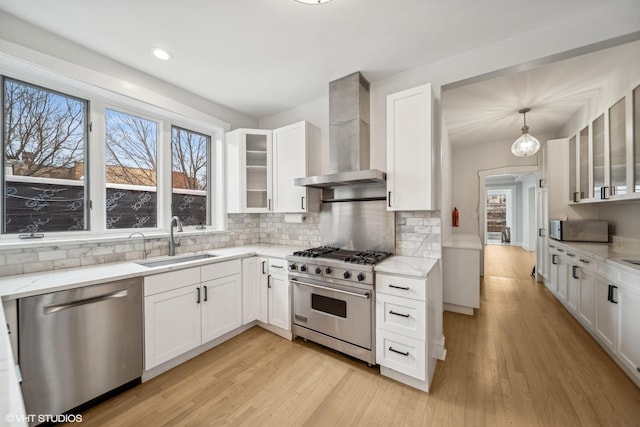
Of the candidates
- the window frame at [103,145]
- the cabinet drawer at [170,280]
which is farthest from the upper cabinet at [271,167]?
the cabinet drawer at [170,280]

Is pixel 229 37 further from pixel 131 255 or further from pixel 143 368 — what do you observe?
pixel 143 368

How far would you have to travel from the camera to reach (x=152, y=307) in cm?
204

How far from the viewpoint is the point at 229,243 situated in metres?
3.38

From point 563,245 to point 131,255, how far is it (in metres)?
5.22

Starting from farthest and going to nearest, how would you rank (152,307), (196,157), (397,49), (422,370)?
(196,157)
(397,49)
(152,307)
(422,370)

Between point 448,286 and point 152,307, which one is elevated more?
point 152,307

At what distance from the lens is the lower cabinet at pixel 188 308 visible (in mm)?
2041

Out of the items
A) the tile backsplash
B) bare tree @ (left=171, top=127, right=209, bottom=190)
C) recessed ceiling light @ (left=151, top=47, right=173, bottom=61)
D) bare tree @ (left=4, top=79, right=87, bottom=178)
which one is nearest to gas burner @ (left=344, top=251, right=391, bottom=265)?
the tile backsplash

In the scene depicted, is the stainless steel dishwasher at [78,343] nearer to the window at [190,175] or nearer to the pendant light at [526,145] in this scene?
the window at [190,175]

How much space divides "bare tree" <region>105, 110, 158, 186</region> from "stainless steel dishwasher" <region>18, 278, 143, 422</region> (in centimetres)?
127

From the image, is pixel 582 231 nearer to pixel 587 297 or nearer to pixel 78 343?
pixel 587 297

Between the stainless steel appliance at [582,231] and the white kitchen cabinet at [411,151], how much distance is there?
2556 mm

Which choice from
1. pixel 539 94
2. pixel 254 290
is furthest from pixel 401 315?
pixel 539 94

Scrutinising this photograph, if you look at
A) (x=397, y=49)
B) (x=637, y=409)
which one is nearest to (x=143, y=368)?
(x=397, y=49)
